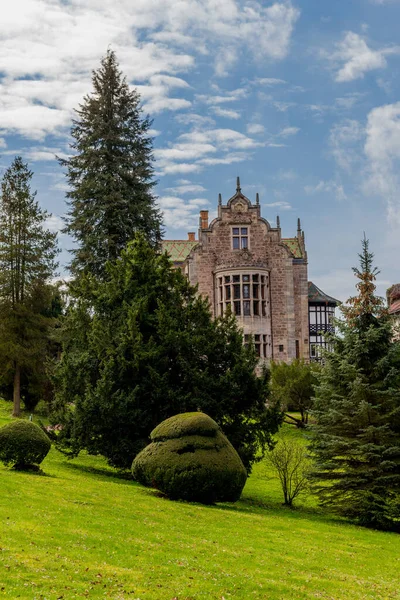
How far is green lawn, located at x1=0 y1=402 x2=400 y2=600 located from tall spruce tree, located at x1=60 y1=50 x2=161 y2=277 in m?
17.9

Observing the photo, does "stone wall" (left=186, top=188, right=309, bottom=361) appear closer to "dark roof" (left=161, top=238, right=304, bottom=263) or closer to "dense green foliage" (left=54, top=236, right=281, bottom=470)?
"dark roof" (left=161, top=238, right=304, bottom=263)

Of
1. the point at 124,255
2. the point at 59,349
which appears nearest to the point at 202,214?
the point at 59,349

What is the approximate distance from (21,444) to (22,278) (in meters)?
22.2

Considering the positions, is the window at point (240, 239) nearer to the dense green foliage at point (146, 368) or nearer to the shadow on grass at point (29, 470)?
the dense green foliage at point (146, 368)

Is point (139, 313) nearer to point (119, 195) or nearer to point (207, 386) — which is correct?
point (207, 386)

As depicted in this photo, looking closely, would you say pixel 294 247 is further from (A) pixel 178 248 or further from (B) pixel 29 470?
(B) pixel 29 470

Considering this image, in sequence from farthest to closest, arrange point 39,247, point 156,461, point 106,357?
1. point 39,247
2. point 106,357
3. point 156,461

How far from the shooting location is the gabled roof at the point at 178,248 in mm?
65688

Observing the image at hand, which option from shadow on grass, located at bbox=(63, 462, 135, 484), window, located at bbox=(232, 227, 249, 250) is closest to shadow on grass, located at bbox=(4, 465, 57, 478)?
shadow on grass, located at bbox=(63, 462, 135, 484)

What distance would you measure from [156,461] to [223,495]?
7.67ft

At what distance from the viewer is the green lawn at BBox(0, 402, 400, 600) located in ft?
35.2

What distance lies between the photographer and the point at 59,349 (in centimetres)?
4972

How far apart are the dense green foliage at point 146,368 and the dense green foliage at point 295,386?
48.2ft

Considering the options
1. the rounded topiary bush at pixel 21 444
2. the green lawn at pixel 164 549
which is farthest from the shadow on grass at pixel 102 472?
the rounded topiary bush at pixel 21 444
